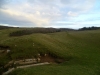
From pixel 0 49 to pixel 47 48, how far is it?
8708mm

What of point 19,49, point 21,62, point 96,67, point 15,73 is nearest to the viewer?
point 15,73

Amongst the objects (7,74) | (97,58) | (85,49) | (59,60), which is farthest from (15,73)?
(85,49)

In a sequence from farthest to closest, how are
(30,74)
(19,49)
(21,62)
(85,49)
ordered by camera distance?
(85,49)
(19,49)
(21,62)
(30,74)

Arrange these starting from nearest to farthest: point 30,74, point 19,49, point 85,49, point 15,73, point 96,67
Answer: point 30,74, point 15,73, point 96,67, point 19,49, point 85,49

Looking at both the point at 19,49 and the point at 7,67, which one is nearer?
the point at 7,67

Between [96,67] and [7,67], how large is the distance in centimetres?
1381

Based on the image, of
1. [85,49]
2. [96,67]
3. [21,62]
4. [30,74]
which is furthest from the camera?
[85,49]

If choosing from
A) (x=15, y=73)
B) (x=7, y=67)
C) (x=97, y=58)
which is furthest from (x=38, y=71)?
(x=97, y=58)

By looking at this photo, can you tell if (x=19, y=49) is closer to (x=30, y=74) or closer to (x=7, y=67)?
(x=7, y=67)

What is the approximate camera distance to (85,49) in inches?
1784

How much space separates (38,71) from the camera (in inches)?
1089

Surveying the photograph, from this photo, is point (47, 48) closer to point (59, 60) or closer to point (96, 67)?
point (59, 60)

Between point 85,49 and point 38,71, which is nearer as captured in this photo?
point 38,71

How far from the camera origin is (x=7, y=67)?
32844 millimetres
